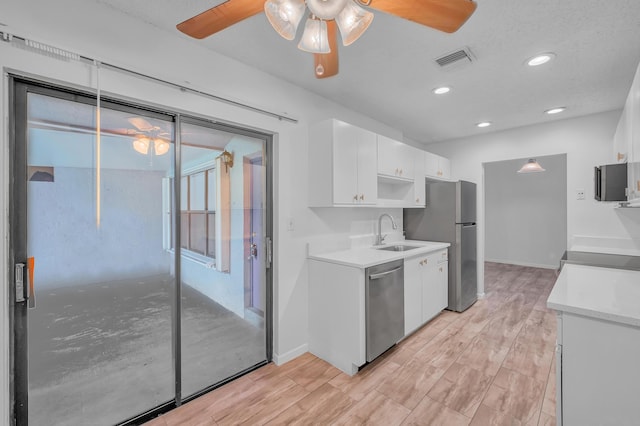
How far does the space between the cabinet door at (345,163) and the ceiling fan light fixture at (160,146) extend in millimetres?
1338

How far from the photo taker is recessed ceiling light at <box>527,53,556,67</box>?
7.00 feet

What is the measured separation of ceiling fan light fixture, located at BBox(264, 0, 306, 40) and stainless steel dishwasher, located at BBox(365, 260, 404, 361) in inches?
70.1

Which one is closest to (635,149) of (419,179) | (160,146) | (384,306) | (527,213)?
(384,306)

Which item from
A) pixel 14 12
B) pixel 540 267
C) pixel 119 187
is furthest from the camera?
pixel 540 267

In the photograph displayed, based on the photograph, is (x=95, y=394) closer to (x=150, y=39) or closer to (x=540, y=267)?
(x=150, y=39)

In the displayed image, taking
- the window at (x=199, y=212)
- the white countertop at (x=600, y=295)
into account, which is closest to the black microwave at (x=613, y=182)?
the white countertop at (x=600, y=295)

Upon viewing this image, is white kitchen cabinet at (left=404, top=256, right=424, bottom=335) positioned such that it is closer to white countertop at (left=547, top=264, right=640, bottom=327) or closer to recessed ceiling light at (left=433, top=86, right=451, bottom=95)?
white countertop at (left=547, top=264, right=640, bottom=327)

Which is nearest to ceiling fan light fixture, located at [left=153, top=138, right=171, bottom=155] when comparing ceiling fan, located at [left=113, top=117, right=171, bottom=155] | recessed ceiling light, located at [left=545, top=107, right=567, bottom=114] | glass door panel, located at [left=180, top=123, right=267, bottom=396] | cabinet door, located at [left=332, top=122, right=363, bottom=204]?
ceiling fan, located at [left=113, top=117, right=171, bottom=155]

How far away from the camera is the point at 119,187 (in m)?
1.79

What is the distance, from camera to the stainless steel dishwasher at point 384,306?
2336mm

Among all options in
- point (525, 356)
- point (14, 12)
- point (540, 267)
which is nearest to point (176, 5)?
point (14, 12)

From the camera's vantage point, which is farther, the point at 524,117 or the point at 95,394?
the point at 524,117

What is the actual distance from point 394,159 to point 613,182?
1.80 m

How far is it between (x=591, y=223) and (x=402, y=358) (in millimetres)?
2957
